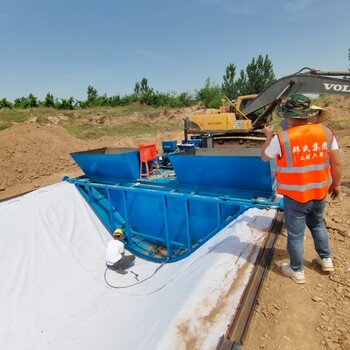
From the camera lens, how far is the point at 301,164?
1.83 metres

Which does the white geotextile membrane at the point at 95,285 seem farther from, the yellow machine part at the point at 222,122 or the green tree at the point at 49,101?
the green tree at the point at 49,101

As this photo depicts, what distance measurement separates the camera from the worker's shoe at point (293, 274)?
6.50ft

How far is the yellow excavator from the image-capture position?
423cm

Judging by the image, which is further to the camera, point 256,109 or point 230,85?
point 230,85

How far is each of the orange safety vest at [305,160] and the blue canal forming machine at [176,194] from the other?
129cm

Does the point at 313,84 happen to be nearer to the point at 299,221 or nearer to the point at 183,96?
the point at 299,221

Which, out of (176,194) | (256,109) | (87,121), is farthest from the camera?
(87,121)

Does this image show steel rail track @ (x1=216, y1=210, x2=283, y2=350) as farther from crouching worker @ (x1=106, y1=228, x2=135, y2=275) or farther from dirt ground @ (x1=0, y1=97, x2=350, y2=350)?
crouching worker @ (x1=106, y1=228, x2=135, y2=275)

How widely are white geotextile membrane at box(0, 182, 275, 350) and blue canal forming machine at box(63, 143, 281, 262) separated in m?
0.34

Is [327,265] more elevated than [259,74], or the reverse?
[259,74]

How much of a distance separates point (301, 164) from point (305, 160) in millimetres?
39

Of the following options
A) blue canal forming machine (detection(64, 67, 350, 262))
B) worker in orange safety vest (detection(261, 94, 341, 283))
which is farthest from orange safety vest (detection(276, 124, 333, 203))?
blue canal forming machine (detection(64, 67, 350, 262))

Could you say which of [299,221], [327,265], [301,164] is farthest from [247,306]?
[301,164]

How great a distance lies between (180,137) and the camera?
16.5 metres
